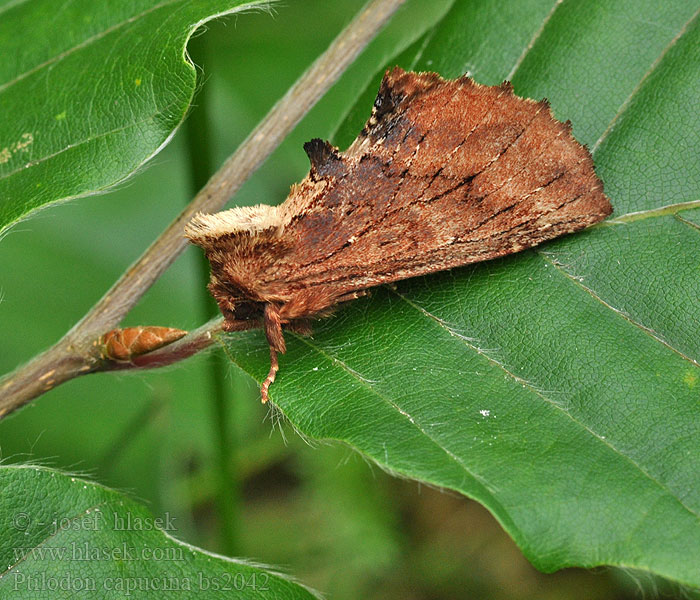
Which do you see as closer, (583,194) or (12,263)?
(583,194)

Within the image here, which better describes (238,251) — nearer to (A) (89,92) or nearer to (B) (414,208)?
(B) (414,208)

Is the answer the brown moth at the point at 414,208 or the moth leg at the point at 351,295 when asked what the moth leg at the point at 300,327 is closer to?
the brown moth at the point at 414,208

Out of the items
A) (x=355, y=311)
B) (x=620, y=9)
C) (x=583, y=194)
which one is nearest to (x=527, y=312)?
(x=583, y=194)

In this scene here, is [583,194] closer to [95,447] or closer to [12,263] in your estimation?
[95,447]

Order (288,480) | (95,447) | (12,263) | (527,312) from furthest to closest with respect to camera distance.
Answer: (288,480), (12,263), (95,447), (527,312)

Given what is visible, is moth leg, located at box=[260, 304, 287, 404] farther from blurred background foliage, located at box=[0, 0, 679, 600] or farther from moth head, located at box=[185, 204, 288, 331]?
blurred background foliage, located at box=[0, 0, 679, 600]

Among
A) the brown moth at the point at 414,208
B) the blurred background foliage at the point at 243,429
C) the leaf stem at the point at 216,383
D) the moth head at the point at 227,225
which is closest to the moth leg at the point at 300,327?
the brown moth at the point at 414,208
